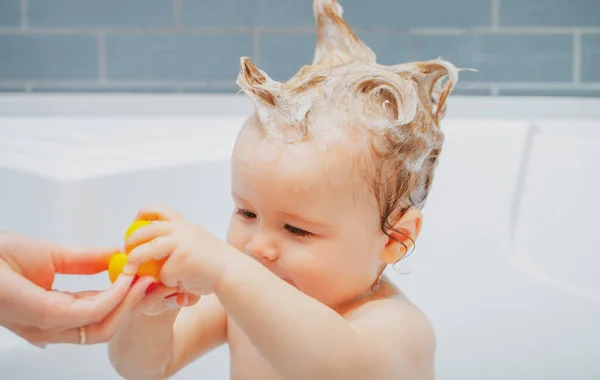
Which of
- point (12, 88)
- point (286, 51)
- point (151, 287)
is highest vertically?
point (286, 51)

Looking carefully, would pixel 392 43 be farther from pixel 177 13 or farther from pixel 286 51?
pixel 177 13

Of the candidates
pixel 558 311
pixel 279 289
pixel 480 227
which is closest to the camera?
pixel 279 289

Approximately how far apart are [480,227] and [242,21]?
2.24 ft

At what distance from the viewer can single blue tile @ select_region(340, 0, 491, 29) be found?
68.4 inches

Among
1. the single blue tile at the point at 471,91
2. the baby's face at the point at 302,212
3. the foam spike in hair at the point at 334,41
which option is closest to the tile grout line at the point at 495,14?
the single blue tile at the point at 471,91

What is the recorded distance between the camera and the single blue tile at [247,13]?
5.72 feet

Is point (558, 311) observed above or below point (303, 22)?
below

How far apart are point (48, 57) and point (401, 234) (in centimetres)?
113

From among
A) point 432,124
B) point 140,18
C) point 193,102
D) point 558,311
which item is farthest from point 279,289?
point 140,18

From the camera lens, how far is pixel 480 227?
4.66ft

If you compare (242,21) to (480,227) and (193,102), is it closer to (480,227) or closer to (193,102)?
(193,102)

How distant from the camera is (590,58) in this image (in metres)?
1.75

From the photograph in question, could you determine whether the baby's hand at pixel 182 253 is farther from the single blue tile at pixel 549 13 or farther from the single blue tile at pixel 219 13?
the single blue tile at pixel 549 13

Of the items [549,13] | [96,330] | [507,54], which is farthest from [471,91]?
[96,330]
